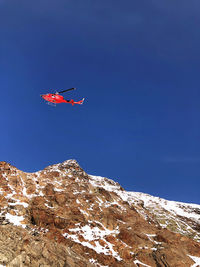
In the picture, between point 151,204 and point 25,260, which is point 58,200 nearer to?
point 25,260

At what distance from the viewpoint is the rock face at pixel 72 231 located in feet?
88.3

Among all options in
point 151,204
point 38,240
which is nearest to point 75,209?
point 38,240

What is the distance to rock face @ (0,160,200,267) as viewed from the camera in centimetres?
2691

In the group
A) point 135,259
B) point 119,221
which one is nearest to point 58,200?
point 119,221

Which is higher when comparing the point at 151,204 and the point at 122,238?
the point at 151,204

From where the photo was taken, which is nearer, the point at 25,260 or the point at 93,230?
the point at 25,260

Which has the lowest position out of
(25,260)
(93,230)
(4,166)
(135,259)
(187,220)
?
(25,260)

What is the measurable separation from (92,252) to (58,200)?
19.5 meters

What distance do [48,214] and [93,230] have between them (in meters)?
11.5

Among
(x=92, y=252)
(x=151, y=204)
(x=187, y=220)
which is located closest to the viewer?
(x=92, y=252)

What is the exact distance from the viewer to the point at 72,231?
44625 mm

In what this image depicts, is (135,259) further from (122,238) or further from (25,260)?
(25,260)

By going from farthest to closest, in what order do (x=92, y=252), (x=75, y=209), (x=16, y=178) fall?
(x=16, y=178), (x=75, y=209), (x=92, y=252)

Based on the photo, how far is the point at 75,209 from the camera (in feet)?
176
